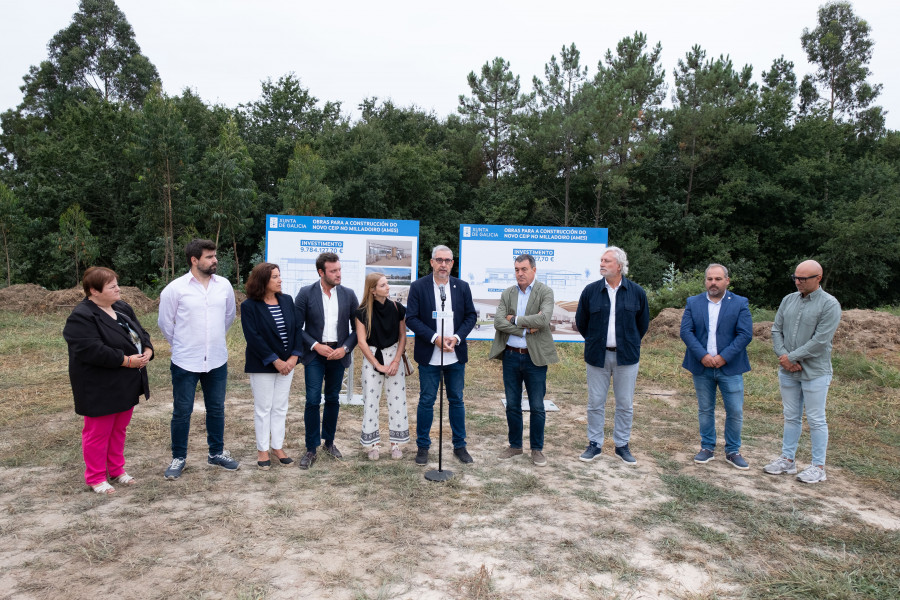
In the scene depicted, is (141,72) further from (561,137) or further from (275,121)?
(561,137)

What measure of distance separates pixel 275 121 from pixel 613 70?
1836 cm

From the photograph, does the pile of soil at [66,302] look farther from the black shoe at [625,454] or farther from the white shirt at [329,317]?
the black shoe at [625,454]

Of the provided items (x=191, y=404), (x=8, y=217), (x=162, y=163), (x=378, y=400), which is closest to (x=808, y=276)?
(x=378, y=400)

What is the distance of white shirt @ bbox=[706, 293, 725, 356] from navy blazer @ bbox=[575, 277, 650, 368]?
57 centimetres

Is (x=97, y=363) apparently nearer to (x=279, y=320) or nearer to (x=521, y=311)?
(x=279, y=320)

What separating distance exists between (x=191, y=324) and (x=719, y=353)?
4.41 m

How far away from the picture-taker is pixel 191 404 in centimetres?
459

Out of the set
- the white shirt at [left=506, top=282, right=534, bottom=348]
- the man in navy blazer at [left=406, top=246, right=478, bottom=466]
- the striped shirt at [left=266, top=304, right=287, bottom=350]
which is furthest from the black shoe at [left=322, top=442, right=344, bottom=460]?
the white shirt at [left=506, top=282, right=534, bottom=348]

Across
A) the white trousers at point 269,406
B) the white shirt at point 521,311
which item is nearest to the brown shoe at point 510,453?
the white shirt at point 521,311

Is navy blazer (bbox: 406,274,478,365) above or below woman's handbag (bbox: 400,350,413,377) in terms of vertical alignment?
above

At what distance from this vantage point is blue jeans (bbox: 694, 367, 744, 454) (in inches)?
196

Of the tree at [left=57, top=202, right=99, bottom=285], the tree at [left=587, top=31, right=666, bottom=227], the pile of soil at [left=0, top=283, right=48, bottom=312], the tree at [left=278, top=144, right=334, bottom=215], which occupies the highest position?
the tree at [left=587, top=31, right=666, bottom=227]

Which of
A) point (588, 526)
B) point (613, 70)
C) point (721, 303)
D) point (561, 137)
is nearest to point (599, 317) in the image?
point (721, 303)

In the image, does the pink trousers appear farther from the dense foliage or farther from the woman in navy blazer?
the dense foliage
